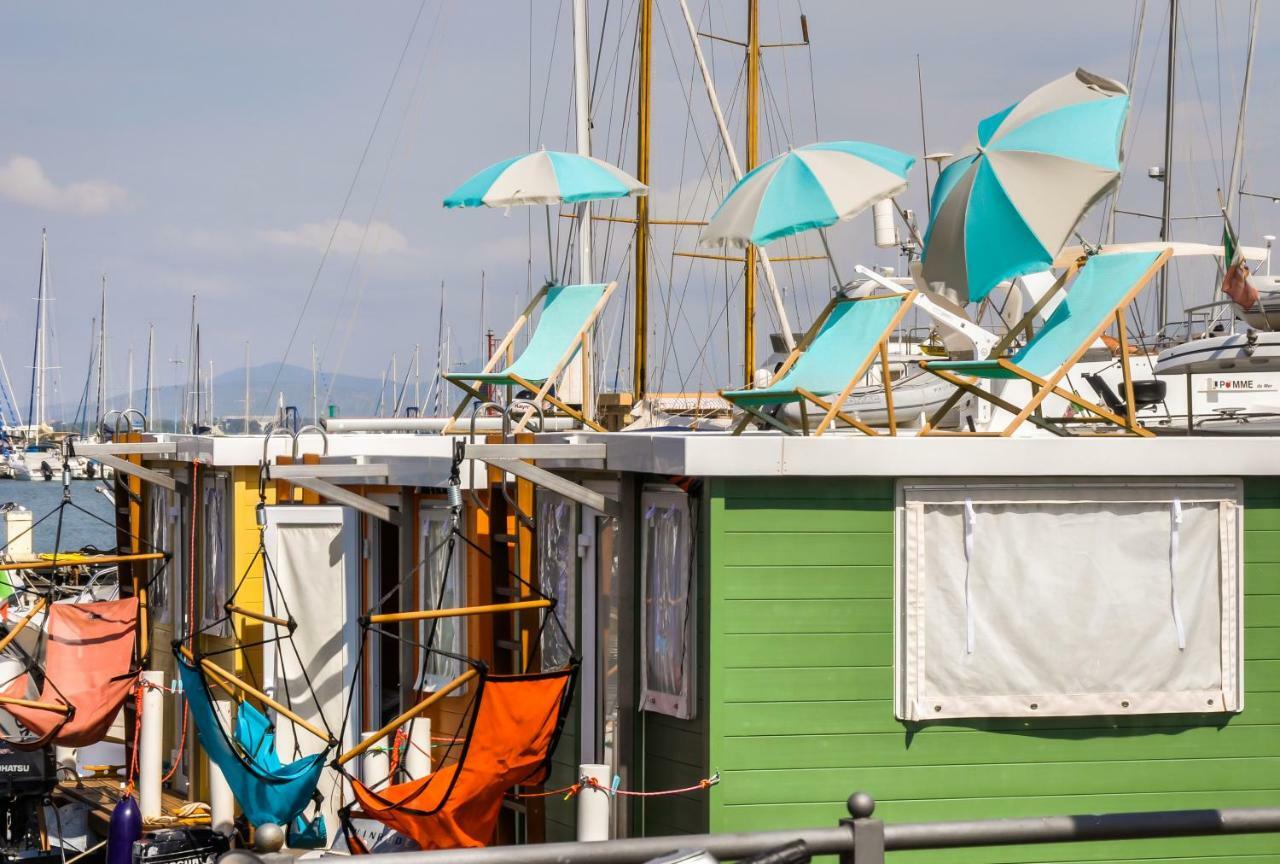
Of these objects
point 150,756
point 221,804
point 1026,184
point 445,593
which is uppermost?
point 1026,184

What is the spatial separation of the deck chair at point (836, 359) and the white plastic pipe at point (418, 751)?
2.68m

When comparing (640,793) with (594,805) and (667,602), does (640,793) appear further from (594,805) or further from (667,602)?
(667,602)

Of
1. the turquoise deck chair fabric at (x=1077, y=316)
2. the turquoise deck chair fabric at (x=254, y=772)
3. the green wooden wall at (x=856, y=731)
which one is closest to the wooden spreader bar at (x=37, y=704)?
the turquoise deck chair fabric at (x=254, y=772)

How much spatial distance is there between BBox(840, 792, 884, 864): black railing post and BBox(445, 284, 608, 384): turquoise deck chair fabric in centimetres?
656

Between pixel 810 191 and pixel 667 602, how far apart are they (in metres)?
2.90

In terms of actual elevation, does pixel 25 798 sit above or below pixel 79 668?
below

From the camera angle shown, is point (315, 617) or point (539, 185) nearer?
point (315, 617)

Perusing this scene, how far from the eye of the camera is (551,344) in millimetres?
11438

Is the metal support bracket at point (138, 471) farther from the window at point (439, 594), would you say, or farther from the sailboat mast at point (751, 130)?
the sailboat mast at point (751, 130)

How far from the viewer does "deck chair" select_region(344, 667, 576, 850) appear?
7715 mm

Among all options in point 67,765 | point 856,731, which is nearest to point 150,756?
point 67,765

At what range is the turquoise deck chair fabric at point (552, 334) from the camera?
36.6 ft

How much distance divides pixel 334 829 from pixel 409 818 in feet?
9.55

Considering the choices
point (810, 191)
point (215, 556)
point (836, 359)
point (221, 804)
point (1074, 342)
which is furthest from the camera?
point (215, 556)
